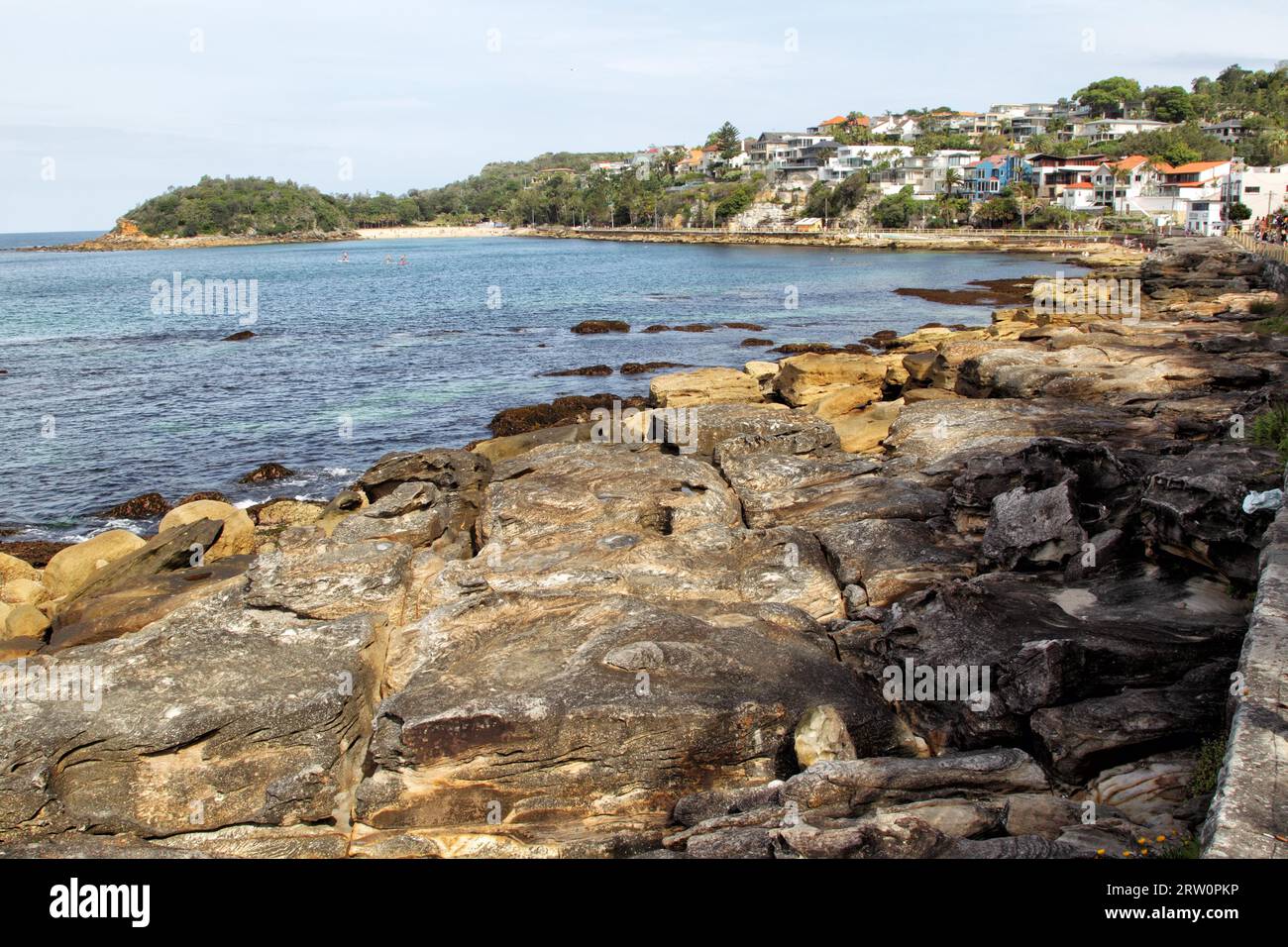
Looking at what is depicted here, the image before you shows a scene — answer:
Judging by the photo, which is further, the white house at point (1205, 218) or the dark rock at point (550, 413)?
the white house at point (1205, 218)

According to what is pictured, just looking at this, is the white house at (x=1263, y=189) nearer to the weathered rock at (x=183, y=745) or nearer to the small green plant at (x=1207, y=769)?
the small green plant at (x=1207, y=769)

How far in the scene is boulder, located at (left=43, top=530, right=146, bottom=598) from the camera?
18953 millimetres

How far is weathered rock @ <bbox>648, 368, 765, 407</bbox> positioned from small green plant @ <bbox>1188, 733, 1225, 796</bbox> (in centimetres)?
1866

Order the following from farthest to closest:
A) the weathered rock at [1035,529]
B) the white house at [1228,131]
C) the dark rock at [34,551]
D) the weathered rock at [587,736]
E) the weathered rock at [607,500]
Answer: the white house at [1228,131]
the dark rock at [34,551]
the weathered rock at [607,500]
the weathered rock at [1035,529]
the weathered rock at [587,736]

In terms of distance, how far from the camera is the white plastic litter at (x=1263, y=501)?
11812 millimetres

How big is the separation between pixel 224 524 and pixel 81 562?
268 cm

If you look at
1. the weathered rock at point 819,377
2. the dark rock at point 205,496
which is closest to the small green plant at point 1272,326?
the weathered rock at point 819,377

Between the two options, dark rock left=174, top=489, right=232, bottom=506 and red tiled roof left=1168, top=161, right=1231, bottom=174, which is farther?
red tiled roof left=1168, top=161, right=1231, bottom=174

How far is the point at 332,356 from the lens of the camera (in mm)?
51969

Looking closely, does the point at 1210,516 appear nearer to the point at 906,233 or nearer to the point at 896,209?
the point at 906,233

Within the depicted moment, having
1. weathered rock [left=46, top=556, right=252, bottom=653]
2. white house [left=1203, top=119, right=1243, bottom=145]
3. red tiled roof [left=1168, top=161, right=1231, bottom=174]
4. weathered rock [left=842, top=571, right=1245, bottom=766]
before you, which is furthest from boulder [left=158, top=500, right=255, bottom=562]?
white house [left=1203, top=119, right=1243, bottom=145]

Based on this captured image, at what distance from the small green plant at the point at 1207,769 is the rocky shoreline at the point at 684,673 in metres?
0.03

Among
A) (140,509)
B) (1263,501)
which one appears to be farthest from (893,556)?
(140,509)

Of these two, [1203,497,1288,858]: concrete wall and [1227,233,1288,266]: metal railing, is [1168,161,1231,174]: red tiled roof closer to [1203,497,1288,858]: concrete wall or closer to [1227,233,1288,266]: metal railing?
[1227,233,1288,266]: metal railing
